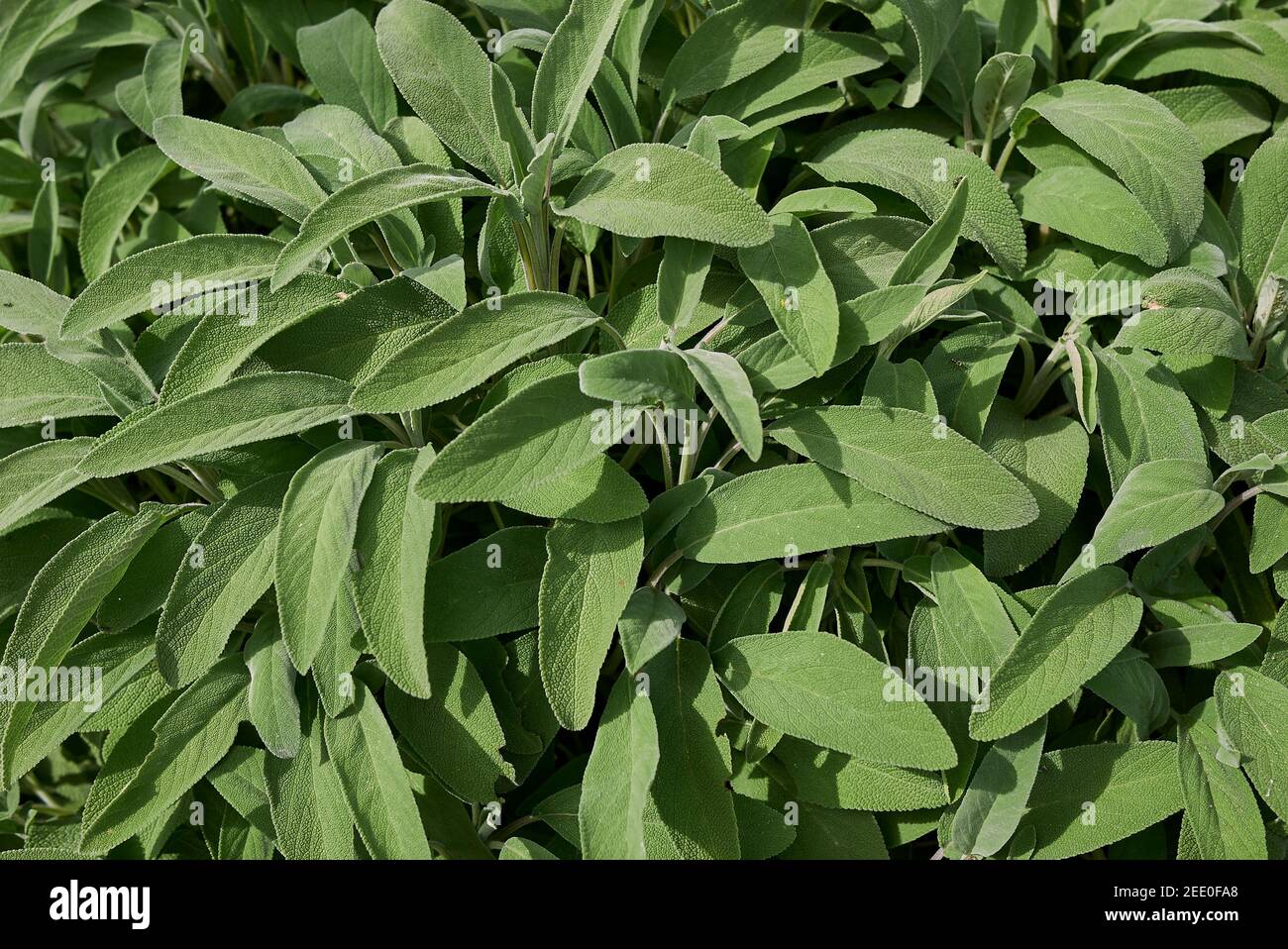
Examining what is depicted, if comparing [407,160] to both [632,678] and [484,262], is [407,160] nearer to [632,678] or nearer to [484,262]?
[484,262]

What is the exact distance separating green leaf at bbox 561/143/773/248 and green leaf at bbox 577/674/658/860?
0.61 m

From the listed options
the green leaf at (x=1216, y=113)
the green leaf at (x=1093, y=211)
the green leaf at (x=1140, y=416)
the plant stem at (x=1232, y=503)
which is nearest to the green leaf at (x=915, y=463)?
the green leaf at (x=1140, y=416)

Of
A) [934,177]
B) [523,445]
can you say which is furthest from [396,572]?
[934,177]

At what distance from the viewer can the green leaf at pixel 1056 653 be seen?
1.44 meters

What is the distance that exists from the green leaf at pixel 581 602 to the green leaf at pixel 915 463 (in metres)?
0.27

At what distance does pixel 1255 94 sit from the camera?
1.94 metres

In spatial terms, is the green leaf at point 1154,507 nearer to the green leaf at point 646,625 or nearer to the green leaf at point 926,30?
the green leaf at point 646,625

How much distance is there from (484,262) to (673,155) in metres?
0.33

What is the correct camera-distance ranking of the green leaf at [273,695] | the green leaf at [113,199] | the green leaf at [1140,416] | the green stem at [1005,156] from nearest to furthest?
1. the green leaf at [273,695]
2. the green leaf at [1140,416]
3. the green stem at [1005,156]
4. the green leaf at [113,199]

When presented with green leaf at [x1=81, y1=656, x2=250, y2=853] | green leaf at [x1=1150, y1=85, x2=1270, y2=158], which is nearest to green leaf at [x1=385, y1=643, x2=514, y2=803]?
green leaf at [x1=81, y1=656, x2=250, y2=853]

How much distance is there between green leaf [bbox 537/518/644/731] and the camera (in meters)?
1.40

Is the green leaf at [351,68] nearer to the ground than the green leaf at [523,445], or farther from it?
farther from it

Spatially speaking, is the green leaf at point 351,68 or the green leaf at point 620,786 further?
the green leaf at point 351,68

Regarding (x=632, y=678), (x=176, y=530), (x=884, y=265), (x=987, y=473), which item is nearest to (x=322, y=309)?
(x=176, y=530)
